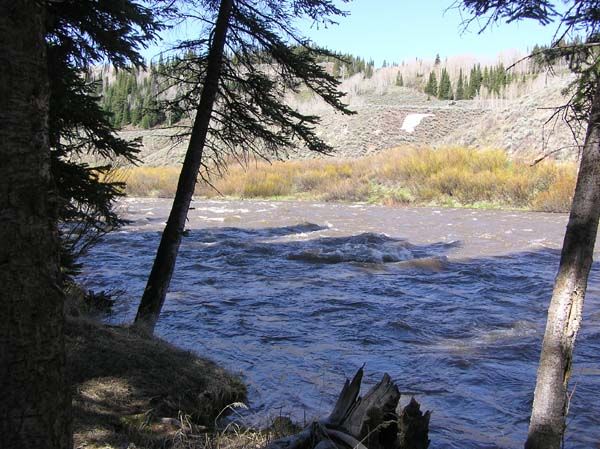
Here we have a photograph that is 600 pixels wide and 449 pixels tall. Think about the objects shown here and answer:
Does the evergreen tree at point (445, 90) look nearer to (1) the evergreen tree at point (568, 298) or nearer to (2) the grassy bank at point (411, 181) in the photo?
(2) the grassy bank at point (411, 181)

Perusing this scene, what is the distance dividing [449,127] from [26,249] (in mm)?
56336

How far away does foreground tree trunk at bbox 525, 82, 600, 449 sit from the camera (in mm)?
4383

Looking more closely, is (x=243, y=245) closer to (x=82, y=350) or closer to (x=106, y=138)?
(x=106, y=138)

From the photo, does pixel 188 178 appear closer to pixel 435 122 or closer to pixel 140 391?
pixel 140 391

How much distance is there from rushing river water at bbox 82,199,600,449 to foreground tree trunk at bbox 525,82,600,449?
93 cm

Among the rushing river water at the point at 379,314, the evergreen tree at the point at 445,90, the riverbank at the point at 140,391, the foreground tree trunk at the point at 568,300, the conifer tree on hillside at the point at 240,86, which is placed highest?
the evergreen tree at the point at 445,90

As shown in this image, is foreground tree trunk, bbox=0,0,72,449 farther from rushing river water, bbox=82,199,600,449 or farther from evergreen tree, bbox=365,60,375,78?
evergreen tree, bbox=365,60,375,78

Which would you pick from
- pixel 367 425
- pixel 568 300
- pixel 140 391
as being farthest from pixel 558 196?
pixel 367 425

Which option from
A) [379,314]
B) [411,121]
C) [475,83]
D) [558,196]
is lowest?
[379,314]

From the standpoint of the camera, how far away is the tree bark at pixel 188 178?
7758 mm

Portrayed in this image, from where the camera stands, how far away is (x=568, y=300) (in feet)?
14.6

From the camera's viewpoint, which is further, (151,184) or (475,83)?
(475,83)

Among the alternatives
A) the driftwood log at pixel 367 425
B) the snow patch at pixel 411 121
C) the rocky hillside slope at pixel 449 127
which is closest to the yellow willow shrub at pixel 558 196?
the rocky hillside slope at pixel 449 127

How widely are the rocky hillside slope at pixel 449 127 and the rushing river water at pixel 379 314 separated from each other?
64.2ft
